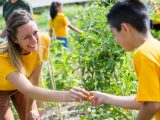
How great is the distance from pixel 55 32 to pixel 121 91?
6.36 metres

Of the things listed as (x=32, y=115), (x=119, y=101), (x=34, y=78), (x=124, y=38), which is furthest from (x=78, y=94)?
(x=32, y=115)

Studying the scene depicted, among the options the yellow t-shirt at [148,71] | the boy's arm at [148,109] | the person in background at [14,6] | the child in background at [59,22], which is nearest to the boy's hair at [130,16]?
the yellow t-shirt at [148,71]

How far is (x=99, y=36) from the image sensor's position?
3.95 m

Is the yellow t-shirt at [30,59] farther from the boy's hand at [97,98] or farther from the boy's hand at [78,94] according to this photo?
the boy's hand at [97,98]

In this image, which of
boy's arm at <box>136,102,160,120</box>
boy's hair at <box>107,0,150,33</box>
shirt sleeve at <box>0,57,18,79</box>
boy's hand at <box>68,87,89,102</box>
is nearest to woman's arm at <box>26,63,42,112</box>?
shirt sleeve at <box>0,57,18,79</box>

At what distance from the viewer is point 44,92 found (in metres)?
3.42

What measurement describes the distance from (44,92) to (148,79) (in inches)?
41.6

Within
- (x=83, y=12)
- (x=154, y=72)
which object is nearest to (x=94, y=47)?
(x=83, y=12)

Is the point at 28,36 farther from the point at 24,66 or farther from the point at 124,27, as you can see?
the point at 124,27

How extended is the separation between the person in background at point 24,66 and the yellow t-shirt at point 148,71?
612mm

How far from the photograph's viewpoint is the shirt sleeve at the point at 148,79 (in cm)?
257

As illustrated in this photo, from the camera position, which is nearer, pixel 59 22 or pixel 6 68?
pixel 6 68

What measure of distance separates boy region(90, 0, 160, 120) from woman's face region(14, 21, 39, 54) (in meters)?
0.91

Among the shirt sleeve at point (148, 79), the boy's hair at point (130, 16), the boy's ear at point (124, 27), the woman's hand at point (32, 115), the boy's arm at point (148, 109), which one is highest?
the boy's hair at point (130, 16)
